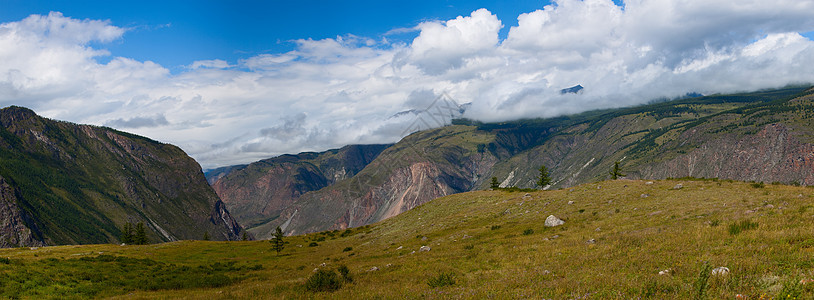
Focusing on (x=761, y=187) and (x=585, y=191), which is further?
(x=585, y=191)

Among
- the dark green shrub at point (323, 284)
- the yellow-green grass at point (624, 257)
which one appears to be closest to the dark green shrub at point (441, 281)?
the yellow-green grass at point (624, 257)

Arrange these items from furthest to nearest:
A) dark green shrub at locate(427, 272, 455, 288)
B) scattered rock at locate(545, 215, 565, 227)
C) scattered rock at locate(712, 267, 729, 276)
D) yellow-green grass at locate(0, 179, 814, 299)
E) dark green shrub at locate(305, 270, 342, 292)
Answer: scattered rock at locate(545, 215, 565, 227)
dark green shrub at locate(305, 270, 342, 292)
dark green shrub at locate(427, 272, 455, 288)
yellow-green grass at locate(0, 179, 814, 299)
scattered rock at locate(712, 267, 729, 276)

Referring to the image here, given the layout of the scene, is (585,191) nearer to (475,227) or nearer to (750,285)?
(475,227)

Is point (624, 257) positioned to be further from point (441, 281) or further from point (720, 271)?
point (441, 281)

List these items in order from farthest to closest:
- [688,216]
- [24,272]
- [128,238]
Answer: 1. [128,238]
2. [688,216]
3. [24,272]

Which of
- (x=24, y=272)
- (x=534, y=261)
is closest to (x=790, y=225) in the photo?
(x=534, y=261)

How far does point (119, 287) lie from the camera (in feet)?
85.8

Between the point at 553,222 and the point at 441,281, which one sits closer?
the point at 441,281

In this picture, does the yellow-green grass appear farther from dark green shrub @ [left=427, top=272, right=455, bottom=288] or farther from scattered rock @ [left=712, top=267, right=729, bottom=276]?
dark green shrub @ [left=427, top=272, right=455, bottom=288]

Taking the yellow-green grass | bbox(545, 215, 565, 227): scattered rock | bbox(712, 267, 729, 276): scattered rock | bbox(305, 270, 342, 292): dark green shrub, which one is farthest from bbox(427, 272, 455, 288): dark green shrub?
bbox(545, 215, 565, 227): scattered rock

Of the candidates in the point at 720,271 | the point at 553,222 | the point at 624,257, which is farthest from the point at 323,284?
the point at 553,222

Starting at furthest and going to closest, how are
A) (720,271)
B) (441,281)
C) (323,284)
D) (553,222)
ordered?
(553,222) < (323,284) < (441,281) < (720,271)

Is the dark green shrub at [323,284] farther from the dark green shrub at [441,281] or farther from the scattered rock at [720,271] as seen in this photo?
the scattered rock at [720,271]

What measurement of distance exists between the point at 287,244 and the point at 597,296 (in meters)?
67.0
